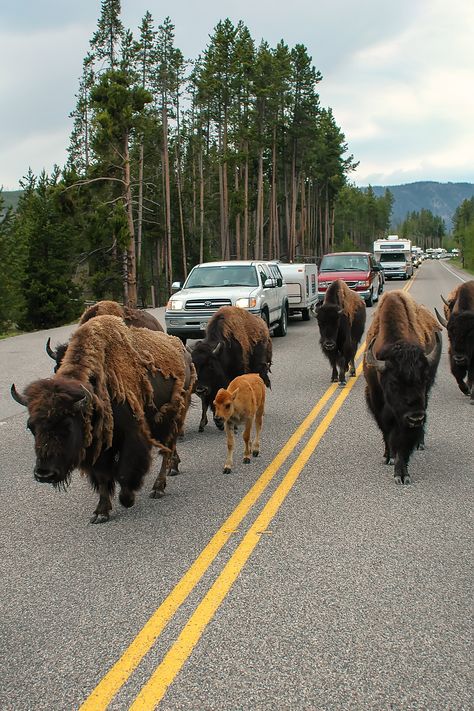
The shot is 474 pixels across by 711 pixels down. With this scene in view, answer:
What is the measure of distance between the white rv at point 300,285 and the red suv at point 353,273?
8.97 ft

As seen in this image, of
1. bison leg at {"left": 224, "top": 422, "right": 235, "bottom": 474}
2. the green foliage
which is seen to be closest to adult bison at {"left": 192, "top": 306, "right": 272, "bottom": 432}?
bison leg at {"left": 224, "top": 422, "right": 235, "bottom": 474}

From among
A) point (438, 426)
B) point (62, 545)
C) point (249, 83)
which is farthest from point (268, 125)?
point (62, 545)

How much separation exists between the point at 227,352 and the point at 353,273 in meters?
19.2

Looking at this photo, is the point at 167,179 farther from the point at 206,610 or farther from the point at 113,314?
the point at 206,610

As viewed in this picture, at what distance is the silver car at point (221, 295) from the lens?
17.0m

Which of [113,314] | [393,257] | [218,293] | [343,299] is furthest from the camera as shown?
[393,257]

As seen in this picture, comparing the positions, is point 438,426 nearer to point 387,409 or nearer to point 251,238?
point 387,409

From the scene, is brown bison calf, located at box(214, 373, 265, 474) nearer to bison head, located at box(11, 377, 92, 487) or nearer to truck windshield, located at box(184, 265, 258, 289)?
bison head, located at box(11, 377, 92, 487)

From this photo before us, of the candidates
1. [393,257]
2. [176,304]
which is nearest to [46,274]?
[176,304]

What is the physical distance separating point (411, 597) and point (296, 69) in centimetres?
6450

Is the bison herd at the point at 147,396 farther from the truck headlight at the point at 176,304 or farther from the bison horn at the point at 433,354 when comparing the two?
the truck headlight at the point at 176,304

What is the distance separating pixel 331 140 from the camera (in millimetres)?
86438

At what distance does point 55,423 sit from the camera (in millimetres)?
5371

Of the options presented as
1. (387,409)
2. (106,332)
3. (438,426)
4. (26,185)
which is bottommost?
(438,426)
